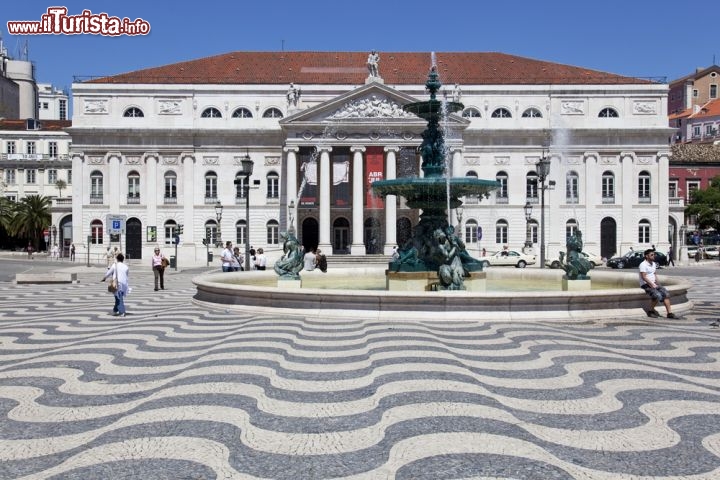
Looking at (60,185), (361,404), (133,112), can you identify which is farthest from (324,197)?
(361,404)

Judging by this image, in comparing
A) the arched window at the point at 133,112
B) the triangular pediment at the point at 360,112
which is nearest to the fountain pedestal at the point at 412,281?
the triangular pediment at the point at 360,112

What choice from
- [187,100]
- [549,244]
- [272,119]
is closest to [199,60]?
[187,100]

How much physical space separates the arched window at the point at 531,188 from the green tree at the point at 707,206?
736 inches

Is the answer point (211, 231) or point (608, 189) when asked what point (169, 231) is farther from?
point (608, 189)

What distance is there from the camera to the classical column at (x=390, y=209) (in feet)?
168

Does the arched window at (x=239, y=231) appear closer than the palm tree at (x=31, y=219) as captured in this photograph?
Yes

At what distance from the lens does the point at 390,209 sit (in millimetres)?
51500

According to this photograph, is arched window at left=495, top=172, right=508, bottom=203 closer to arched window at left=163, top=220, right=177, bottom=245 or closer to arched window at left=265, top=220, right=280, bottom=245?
arched window at left=265, top=220, right=280, bottom=245

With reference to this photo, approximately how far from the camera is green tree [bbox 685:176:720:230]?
199 feet

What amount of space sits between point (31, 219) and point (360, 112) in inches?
1439

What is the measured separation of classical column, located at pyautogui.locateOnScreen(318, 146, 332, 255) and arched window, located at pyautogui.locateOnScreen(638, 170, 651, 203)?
26387 mm

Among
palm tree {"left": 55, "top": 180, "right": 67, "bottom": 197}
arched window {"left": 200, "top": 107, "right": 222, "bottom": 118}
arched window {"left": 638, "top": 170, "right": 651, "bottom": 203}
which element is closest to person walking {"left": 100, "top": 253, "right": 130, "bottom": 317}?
arched window {"left": 200, "top": 107, "right": 222, "bottom": 118}

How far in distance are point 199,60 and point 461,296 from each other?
5276cm

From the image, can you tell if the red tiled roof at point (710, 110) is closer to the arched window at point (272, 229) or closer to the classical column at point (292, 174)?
the classical column at point (292, 174)
